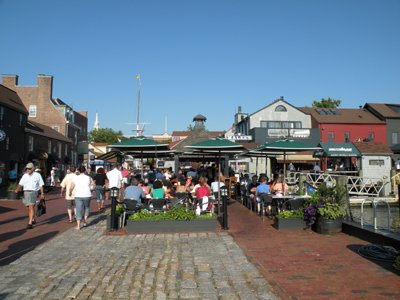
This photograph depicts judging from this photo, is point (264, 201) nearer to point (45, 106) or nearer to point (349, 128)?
point (349, 128)

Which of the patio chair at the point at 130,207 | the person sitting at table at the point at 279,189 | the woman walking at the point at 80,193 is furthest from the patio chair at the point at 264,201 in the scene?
the woman walking at the point at 80,193

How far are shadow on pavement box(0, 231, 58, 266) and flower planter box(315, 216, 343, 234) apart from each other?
647cm

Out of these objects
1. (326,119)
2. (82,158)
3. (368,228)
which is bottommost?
(368,228)

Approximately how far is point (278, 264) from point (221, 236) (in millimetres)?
2601

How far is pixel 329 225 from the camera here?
842 cm

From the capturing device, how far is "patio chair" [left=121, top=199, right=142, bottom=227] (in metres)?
9.58

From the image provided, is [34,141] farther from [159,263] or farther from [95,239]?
[159,263]

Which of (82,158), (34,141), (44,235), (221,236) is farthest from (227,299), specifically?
(82,158)

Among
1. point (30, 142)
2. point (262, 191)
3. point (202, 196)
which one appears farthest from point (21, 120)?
point (262, 191)

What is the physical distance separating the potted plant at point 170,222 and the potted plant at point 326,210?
7.94 ft

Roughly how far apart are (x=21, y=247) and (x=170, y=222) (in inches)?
→ 132

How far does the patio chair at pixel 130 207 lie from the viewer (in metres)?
9.58

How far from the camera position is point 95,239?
8328mm

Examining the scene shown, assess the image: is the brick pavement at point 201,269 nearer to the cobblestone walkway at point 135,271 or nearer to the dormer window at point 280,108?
the cobblestone walkway at point 135,271
